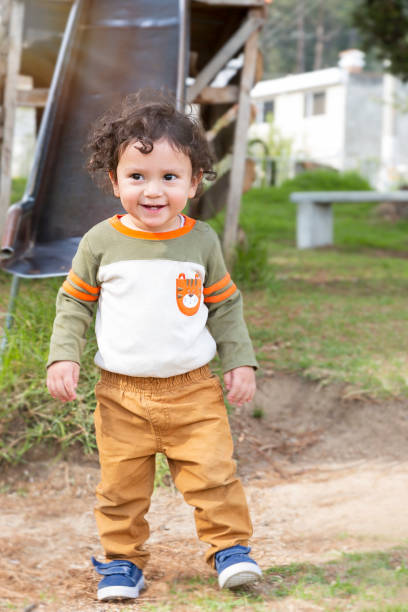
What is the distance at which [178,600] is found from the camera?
1956mm

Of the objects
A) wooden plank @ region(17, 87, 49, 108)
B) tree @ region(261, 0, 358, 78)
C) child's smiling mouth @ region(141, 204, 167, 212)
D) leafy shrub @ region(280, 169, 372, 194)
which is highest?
tree @ region(261, 0, 358, 78)

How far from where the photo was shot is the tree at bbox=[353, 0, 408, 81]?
754 centimetres

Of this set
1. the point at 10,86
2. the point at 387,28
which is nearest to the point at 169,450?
the point at 10,86

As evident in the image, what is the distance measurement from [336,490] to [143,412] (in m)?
1.19

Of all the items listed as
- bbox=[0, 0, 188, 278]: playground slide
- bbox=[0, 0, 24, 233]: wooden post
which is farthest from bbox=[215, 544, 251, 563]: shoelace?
bbox=[0, 0, 24, 233]: wooden post

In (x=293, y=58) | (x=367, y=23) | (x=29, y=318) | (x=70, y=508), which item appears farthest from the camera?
(x=293, y=58)

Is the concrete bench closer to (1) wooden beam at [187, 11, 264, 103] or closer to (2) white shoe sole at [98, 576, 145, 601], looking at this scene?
(1) wooden beam at [187, 11, 264, 103]

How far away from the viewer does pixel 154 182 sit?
74.4 inches

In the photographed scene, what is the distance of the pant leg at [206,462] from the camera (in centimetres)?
195

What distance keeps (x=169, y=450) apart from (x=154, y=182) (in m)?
0.71

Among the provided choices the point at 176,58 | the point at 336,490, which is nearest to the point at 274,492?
the point at 336,490

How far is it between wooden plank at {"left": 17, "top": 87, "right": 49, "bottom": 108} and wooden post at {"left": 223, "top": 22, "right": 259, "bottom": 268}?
1.49m

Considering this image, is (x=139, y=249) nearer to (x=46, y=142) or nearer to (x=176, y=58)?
(x=46, y=142)

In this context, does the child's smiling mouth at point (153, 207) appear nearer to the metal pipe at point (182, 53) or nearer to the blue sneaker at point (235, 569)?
the blue sneaker at point (235, 569)
